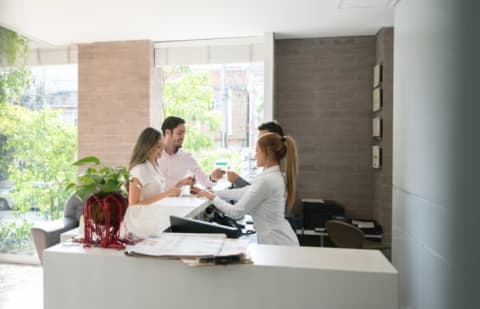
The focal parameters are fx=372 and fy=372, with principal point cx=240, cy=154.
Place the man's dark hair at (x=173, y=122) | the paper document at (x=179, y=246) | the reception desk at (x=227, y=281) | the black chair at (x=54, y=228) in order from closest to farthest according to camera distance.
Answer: the reception desk at (x=227, y=281)
the paper document at (x=179, y=246)
the man's dark hair at (x=173, y=122)
the black chair at (x=54, y=228)

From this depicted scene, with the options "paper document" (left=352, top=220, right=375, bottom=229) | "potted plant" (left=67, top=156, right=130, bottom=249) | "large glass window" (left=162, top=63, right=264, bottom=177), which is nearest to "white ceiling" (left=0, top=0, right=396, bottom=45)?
"large glass window" (left=162, top=63, right=264, bottom=177)

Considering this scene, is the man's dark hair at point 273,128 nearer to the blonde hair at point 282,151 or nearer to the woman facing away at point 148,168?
the blonde hair at point 282,151

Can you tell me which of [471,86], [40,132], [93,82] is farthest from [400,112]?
[40,132]

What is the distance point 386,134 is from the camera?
11.5 feet

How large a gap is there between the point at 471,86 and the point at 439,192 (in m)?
0.57

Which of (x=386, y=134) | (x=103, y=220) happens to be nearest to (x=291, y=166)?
(x=103, y=220)

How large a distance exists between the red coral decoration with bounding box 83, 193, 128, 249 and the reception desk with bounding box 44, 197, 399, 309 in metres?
0.05

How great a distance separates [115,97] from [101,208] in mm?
3083

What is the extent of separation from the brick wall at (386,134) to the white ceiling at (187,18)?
218 millimetres

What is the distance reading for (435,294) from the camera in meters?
1.92

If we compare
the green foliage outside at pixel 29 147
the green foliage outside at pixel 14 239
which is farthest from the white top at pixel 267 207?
the green foliage outside at pixel 14 239

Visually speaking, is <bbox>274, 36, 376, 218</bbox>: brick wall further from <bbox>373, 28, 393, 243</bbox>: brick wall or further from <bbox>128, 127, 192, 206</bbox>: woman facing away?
<bbox>128, 127, 192, 206</bbox>: woman facing away

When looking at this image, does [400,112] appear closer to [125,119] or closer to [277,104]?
[277,104]

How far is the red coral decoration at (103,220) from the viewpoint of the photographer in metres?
1.39
